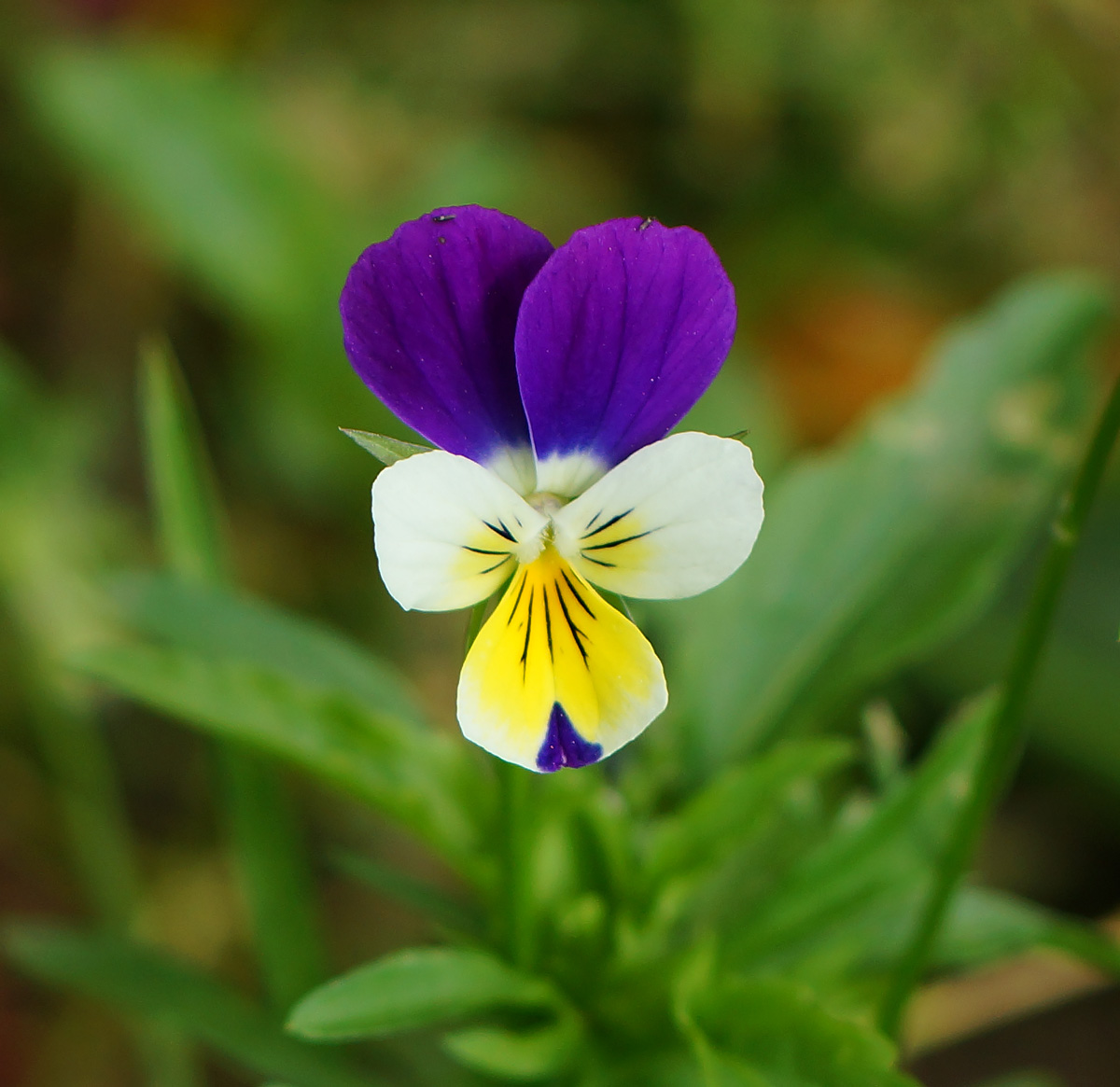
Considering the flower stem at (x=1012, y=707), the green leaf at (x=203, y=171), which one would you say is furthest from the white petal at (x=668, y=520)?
the green leaf at (x=203, y=171)

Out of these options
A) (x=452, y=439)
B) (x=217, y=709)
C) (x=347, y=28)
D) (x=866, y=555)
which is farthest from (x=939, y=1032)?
→ (x=347, y=28)

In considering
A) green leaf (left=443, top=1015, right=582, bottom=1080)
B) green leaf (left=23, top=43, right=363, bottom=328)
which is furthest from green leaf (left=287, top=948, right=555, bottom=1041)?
green leaf (left=23, top=43, right=363, bottom=328)

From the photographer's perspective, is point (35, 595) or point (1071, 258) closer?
point (35, 595)

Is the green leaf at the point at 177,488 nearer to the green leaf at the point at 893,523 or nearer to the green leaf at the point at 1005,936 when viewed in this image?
the green leaf at the point at 893,523

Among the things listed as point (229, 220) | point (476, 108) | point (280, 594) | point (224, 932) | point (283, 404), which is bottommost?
point (224, 932)

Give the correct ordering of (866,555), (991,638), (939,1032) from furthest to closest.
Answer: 1. (991,638)
2. (939,1032)
3. (866,555)

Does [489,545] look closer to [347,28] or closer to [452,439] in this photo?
[452,439]

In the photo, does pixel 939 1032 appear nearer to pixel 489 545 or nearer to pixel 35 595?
pixel 489 545

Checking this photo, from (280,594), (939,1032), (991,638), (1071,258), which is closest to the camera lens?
(939,1032)

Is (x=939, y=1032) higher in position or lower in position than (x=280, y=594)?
lower
